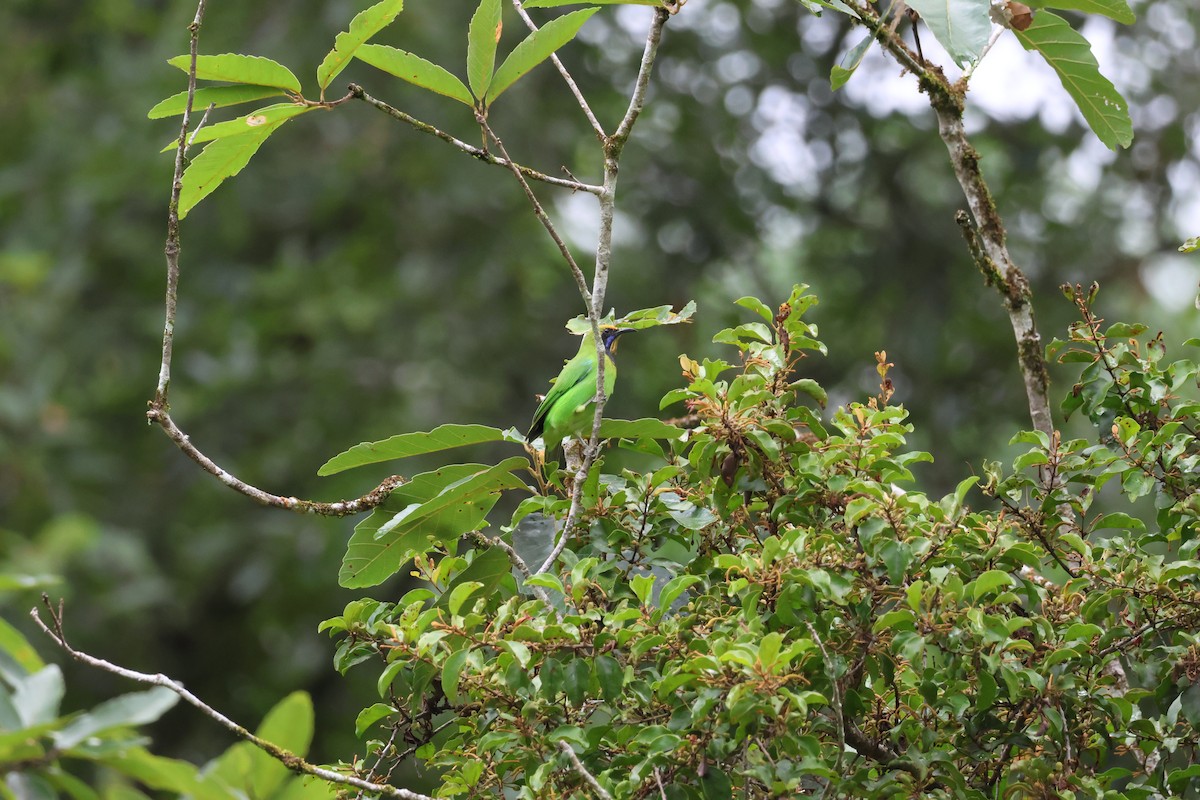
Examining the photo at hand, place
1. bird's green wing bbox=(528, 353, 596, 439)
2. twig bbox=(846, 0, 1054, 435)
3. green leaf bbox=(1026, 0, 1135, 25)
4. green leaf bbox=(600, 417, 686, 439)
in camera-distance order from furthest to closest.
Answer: bird's green wing bbox=(528, 353, 596, 439) → twig bbox=(846, 0, 1054, 435) → green leaf bbox=(1026, 0, 1135, 25) → green leaf bbox=(600, 417, 686, 439)

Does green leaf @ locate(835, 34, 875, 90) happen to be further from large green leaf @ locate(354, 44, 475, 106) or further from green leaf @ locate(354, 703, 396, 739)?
green leaf @ locate(354, 703, 396, 739)

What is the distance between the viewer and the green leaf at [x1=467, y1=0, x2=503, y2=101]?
2.38m

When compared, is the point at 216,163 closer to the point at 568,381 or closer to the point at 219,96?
the point at 219,96

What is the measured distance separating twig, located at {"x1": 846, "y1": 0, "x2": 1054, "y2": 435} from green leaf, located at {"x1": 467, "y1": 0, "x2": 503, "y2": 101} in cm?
102

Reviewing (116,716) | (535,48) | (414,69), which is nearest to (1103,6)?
(535,48)

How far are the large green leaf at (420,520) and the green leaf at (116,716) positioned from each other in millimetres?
1176

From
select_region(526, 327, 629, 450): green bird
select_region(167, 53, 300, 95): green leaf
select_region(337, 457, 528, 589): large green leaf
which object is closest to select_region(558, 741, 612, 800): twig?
select_region(337, 457, 528, 589): large green leaf

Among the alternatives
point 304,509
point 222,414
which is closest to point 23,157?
point 222,414

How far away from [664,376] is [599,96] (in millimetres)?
2365

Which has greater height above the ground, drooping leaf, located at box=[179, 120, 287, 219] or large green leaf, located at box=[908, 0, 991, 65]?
large green leaf, located at box=[908, 0, 991, 65]

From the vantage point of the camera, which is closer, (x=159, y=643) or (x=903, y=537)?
(x=903, y=537)

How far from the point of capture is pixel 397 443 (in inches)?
102

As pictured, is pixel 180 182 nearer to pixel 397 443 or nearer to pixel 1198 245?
pixel 397 443

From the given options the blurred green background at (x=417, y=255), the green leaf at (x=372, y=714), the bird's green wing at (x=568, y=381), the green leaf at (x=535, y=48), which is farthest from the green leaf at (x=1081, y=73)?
the blurred green background at (x=417, y=255)
